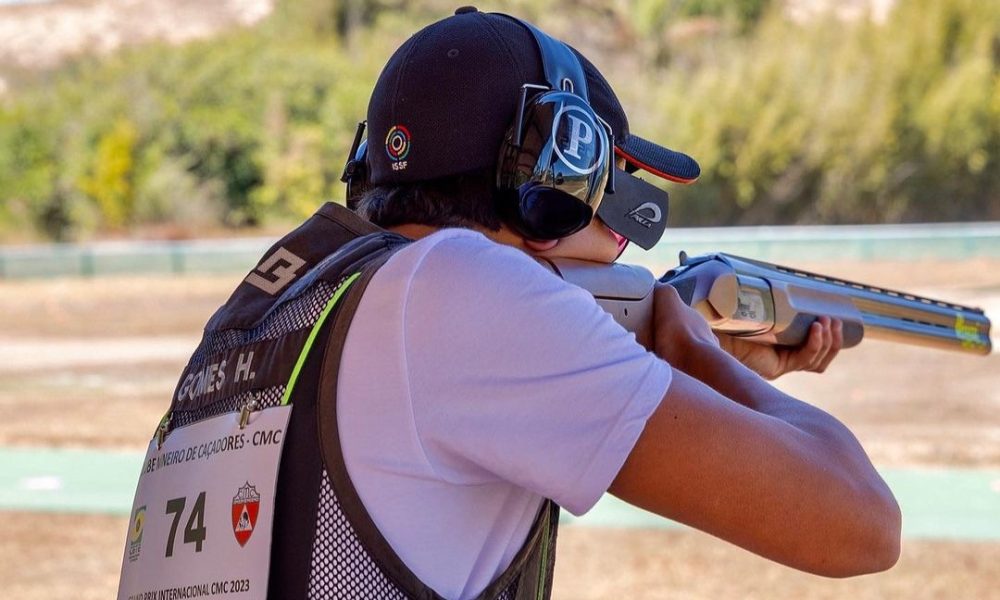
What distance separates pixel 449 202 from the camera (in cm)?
168

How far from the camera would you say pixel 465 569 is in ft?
4.80

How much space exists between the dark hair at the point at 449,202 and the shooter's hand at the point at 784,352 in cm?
131

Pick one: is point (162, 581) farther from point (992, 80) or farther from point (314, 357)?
point (992, 80)

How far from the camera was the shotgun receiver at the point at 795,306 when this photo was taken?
270cm

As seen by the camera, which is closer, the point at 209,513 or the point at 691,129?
the point at 209,513

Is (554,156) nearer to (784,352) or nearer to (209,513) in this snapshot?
(209,513)

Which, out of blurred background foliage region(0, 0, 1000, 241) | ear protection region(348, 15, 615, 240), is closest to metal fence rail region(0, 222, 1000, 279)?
blurred background foliage region(0, 0, 1000, 241)

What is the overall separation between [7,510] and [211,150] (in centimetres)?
2521

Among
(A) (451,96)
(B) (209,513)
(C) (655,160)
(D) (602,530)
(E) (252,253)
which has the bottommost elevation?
(E) (252,253)

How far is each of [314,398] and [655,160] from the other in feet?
2.48

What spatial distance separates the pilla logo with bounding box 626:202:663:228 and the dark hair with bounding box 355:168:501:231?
0.31 metres

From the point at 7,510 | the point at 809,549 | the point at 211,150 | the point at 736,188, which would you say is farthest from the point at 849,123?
the point at 809,549

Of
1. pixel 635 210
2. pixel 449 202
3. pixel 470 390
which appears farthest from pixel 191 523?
pixel 635 210

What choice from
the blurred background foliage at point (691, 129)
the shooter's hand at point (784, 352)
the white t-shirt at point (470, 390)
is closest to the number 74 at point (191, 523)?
the white t-shirt at point (470, 390)
